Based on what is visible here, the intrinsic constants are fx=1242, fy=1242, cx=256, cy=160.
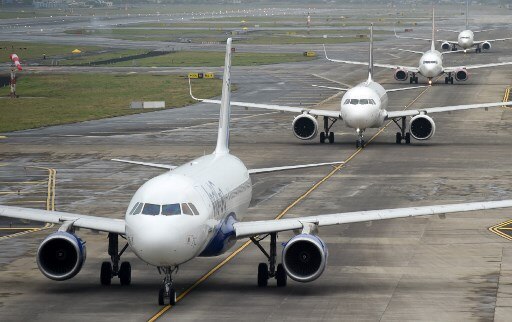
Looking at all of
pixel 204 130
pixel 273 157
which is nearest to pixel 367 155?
pixel 273 157

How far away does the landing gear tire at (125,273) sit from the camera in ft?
132

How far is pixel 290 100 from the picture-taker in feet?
388

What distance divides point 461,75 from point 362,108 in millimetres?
61135

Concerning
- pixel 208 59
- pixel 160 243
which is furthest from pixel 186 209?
pixel 208 59

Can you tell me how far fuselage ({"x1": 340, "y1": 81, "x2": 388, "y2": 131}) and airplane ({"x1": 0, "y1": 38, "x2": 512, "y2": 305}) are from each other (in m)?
38.3

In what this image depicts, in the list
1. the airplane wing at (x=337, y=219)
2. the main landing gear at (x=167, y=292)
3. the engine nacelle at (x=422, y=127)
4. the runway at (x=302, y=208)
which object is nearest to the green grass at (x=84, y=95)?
the runway at (x=302, y=208)

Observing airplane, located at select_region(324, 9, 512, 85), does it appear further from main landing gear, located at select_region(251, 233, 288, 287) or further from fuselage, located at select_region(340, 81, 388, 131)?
main landing gear, located at select_region(251, 233, 288, 287)

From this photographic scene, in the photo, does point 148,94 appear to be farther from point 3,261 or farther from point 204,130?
point 3,261

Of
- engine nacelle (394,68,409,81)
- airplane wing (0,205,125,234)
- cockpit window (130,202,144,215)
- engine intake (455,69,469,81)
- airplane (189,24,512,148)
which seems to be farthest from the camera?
engine nacelle (394,68,409,81)

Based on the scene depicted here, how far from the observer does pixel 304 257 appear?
38312 mm

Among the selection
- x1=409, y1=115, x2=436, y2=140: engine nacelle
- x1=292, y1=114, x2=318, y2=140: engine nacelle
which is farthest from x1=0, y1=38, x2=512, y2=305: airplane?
x1=409, y1=115, x2=436, y2=140: engine nacelle

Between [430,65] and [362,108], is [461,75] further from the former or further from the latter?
[362,108]

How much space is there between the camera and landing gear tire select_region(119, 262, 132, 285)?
4038 cm

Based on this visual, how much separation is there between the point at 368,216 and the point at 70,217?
965cm
